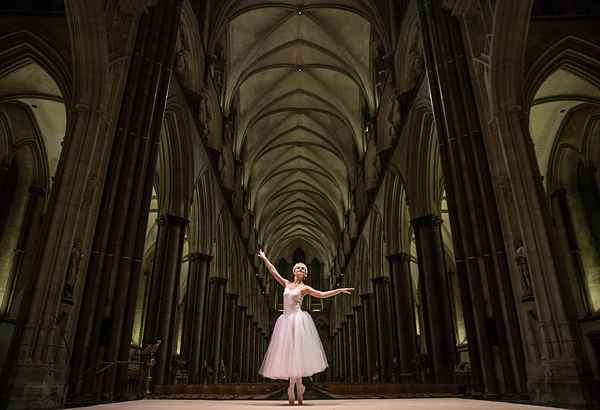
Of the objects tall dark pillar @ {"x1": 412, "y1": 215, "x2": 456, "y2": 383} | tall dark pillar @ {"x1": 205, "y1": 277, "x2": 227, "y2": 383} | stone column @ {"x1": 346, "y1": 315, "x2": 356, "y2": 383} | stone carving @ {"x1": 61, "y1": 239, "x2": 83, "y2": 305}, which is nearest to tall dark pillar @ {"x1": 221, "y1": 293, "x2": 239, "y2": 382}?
tall dark pillar @ {"x1": 205, "y1": 277, "x2": 227, "y2": 383}

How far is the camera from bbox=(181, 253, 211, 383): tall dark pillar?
13883mm

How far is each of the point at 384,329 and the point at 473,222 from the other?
1134 centimetres

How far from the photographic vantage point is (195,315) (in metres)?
14.4

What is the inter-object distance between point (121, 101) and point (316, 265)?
3742 cm

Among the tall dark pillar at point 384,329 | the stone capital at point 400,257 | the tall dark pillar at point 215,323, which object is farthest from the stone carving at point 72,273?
the tall dark pillar at point 384,329

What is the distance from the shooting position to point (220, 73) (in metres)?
17.8

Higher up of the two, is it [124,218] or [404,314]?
[124,218]

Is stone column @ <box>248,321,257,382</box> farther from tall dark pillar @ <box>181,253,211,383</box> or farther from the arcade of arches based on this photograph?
tall dark pillar @ <box>181,253,211,383</box>

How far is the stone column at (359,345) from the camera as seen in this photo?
75.9 feet

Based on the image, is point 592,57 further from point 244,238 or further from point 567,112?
point 244,238

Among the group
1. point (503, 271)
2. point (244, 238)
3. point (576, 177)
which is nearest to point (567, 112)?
point (576, 177)

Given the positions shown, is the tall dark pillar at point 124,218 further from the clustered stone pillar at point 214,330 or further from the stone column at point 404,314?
the stone column at point 404,314

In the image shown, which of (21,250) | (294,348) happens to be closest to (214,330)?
(21,250)

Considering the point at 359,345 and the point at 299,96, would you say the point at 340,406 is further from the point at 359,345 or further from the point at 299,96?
the point at 299,96
